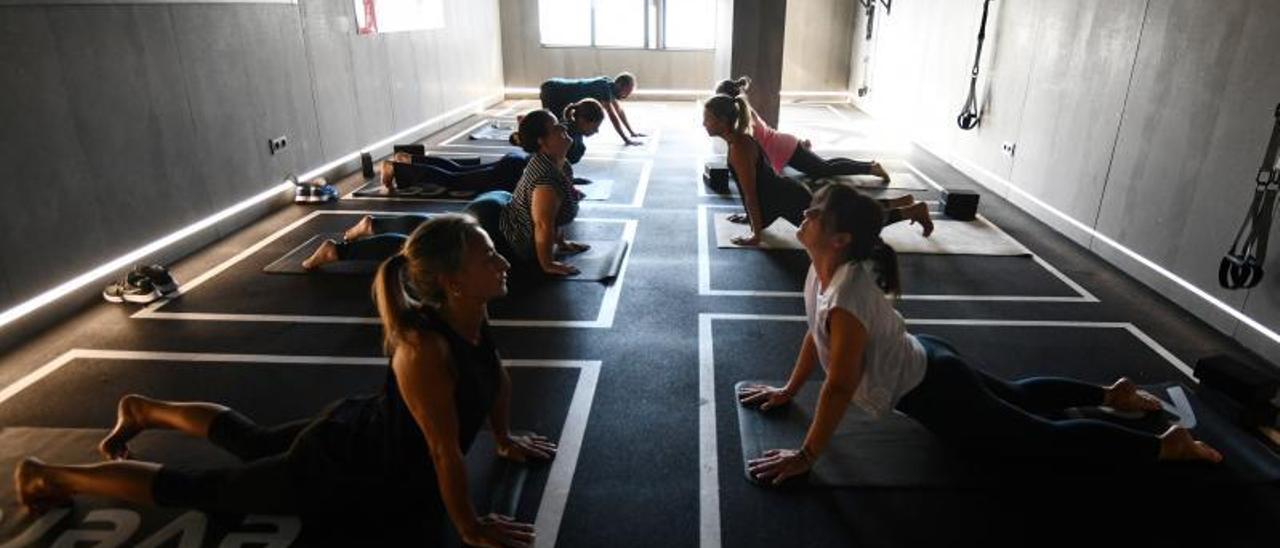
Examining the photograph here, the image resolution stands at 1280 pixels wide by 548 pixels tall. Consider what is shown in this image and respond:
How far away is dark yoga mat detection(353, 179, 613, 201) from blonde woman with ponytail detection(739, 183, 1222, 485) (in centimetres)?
404

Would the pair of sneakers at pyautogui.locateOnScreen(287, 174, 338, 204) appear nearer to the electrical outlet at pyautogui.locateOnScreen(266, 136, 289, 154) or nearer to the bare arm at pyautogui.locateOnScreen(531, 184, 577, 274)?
the electrical outlet at pyautogui.locateOnScreen(266, 136, 289, 154)

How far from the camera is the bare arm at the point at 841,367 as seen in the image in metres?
2.09

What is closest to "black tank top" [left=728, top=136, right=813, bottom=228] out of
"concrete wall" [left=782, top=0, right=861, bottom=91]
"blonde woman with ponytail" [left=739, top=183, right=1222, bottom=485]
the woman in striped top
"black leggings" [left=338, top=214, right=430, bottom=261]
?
the woman in striped top

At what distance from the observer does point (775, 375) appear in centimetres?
319

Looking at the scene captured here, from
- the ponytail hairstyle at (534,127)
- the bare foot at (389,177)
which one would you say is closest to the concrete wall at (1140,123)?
the ponytail hairstyle at (534,127)

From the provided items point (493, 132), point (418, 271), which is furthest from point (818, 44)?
point (418, 271)

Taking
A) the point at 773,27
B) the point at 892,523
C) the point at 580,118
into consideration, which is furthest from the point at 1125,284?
the point at 773,27

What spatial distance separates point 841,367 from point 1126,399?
51.5 inches

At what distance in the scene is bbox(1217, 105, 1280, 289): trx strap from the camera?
3359mm

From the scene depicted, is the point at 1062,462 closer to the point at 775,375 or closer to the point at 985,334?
the point at 775,375

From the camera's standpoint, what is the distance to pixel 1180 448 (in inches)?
93.6

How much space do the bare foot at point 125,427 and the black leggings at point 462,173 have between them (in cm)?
338

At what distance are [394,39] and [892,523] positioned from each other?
7388 millimetres

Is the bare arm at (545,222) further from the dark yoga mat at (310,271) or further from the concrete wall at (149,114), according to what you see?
the concrete wall at (149,114)
